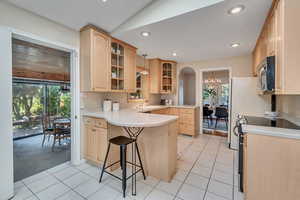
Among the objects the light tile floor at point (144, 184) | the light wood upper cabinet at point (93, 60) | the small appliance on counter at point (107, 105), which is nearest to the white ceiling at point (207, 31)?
the light wood upper cabinet at point (93, 60)

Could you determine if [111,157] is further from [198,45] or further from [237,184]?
[198,45]

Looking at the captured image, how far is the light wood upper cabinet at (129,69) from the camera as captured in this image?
10.4ft

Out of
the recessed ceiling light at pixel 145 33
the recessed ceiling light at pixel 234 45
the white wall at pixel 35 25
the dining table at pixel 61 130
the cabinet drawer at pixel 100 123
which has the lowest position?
the dining table at pixel 61 130

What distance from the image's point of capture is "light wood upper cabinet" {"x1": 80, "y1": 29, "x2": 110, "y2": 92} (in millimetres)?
2404

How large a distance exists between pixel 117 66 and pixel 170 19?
150cm

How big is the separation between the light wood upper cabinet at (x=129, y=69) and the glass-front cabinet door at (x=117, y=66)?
10cm

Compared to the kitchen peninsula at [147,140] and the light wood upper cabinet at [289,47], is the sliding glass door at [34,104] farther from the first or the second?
the light wood upper cabinet at [289,47]

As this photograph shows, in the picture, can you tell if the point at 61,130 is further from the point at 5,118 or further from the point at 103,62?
the point at 103,62

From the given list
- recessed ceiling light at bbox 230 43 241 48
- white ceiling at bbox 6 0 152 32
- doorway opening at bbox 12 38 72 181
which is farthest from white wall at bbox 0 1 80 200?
recessed ceiling light at bbox 230 43 241 48

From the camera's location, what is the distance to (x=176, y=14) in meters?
1.92

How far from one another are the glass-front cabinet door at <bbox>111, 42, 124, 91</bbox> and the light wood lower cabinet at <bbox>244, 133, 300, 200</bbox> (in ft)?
8.19

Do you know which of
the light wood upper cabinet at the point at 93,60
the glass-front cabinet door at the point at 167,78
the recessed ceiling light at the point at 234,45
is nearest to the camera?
the light wood upper cabinet at the point at 93,60

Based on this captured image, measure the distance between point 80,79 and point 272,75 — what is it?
2910 millimetres

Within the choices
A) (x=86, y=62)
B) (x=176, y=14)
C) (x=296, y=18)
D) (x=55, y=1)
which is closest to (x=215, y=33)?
Result: (x=176, y=14)
